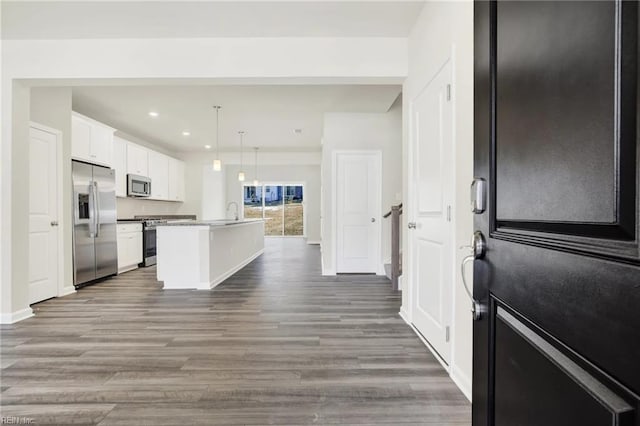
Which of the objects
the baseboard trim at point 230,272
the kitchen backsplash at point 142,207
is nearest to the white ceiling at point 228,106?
the kitchen backsplash at point 142,207

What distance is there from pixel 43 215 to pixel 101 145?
1670 mm

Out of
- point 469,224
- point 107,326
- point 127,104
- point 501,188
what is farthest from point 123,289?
point 501,188

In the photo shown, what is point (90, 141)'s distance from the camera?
16.5 feet

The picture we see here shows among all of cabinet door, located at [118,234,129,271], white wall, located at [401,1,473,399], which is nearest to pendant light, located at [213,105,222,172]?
cabinet door, located at [118,234,129,271]

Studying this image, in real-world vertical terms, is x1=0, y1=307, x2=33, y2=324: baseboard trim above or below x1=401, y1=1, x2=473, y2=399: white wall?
below

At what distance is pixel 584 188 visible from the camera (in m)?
0.54

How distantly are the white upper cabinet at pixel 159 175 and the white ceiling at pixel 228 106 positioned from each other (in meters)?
0.48

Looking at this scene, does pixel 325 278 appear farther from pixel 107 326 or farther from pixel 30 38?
pixel 30 38

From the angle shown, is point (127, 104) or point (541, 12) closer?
point (541, 12)

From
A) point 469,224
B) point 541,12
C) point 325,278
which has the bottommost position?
point 325,278

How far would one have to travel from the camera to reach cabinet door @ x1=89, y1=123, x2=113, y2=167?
5.09 m

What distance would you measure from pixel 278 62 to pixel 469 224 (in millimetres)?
2318

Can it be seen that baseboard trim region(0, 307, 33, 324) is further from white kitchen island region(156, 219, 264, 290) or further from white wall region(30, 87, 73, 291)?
white kitchen island region(156, 219, 264, 290)

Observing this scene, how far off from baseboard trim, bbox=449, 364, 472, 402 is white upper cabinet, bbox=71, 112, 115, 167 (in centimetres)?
517
